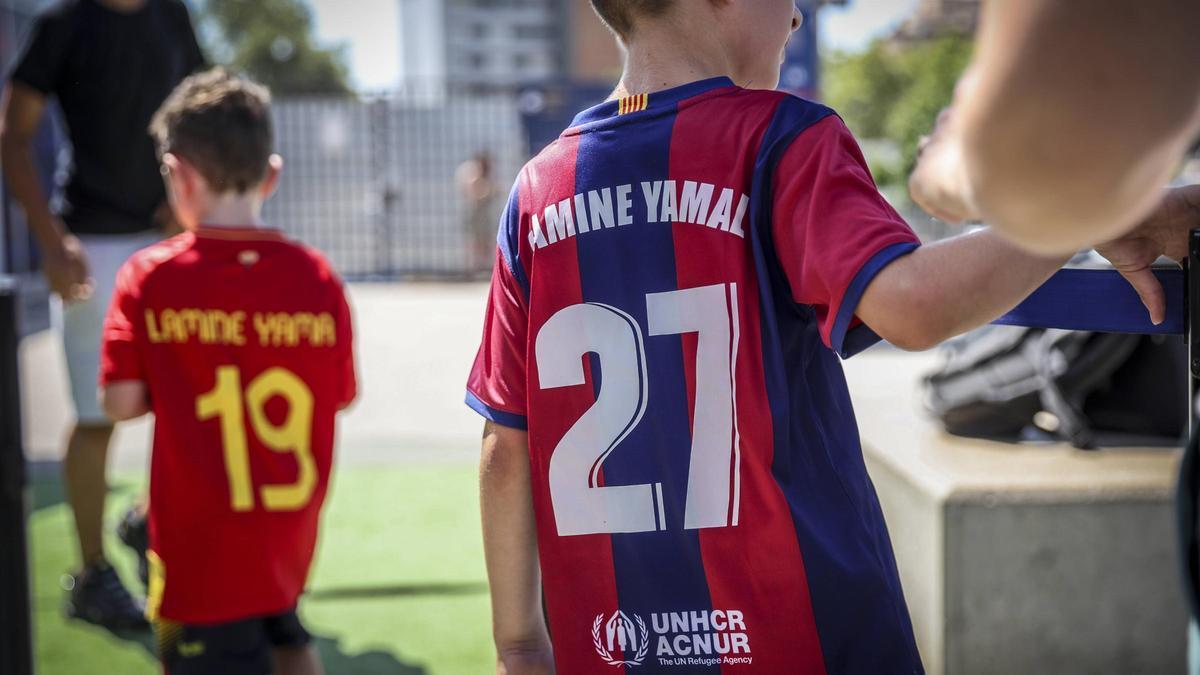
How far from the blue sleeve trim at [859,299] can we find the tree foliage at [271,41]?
166 feet

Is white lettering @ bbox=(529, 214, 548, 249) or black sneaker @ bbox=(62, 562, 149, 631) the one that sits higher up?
white lettering @ bbox=(529, 214, 548, 249)

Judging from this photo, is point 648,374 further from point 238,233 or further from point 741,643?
point 238,233

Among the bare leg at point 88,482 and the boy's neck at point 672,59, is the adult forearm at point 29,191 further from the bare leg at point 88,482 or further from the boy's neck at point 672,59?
the boy's neck at point 672,59

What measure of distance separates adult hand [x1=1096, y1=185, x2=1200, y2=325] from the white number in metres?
0.41

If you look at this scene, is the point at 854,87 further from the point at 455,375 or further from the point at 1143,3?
the point at 1143,3

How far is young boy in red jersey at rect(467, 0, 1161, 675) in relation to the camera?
1.26 metres

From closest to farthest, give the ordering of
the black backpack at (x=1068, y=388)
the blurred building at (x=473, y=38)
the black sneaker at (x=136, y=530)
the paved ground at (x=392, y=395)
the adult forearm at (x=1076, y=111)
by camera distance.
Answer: the adult forearm at (x=1076, y=111)
the black backpack at (x=1068, y=388)
the black sneaker at (x=136, y=530)
the paved ground at (x=392, y=395)
the blurred building at (x=473, y=38)

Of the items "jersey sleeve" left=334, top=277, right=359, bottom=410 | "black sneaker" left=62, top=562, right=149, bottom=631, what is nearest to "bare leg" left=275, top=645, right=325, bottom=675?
"jersey sleeve" left=334, top=277, right=359, bottom=410

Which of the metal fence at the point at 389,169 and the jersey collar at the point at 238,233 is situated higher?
the jersey collar at the point at 238,233

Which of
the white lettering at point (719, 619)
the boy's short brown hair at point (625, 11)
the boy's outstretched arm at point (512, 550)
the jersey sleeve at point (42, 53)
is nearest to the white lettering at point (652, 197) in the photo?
the boy's short brown hair at point (625, 11)

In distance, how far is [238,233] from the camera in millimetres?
2584

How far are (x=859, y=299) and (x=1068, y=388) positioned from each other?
2.22 meters

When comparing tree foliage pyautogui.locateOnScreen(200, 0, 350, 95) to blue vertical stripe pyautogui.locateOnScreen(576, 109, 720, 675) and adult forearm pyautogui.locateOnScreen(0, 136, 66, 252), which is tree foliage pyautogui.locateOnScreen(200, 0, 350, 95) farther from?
blue vertical stripe pyautogui.locateOnScreen(576, 109, 720, 675)

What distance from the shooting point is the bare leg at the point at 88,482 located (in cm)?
358
